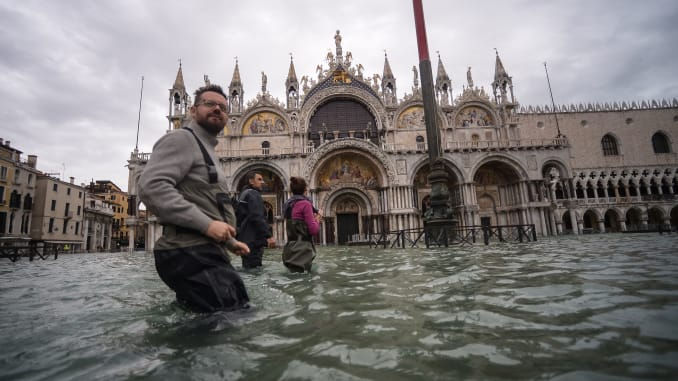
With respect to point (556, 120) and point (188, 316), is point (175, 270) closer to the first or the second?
point (188, 316)

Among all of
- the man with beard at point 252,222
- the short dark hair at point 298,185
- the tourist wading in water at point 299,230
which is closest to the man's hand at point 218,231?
the tourist wading in water at point 299,230

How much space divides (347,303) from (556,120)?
37682 mm

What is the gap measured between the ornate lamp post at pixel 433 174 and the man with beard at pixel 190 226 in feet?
31.4

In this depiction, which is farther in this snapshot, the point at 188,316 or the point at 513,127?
the point at 513,127

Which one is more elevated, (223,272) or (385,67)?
(385,67)

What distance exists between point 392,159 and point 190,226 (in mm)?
21271

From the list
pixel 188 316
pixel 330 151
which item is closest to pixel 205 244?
pixel 188 316

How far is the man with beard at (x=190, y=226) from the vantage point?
203 cm

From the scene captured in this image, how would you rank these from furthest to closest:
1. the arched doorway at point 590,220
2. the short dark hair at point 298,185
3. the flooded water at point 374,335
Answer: the arched doorway at point 590,220, the short dark hair at point 298,185, the flooded water at point 374,335

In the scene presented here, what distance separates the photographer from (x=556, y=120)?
31688 mm

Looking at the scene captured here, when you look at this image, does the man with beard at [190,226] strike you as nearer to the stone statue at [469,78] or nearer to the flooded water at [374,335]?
the flooded water at [374,335]

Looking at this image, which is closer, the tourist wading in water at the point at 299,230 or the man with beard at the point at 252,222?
the tourist wading in water at the point at 299,230

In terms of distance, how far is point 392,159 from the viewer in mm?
22562

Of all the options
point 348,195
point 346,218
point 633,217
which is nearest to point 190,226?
point 348,195
